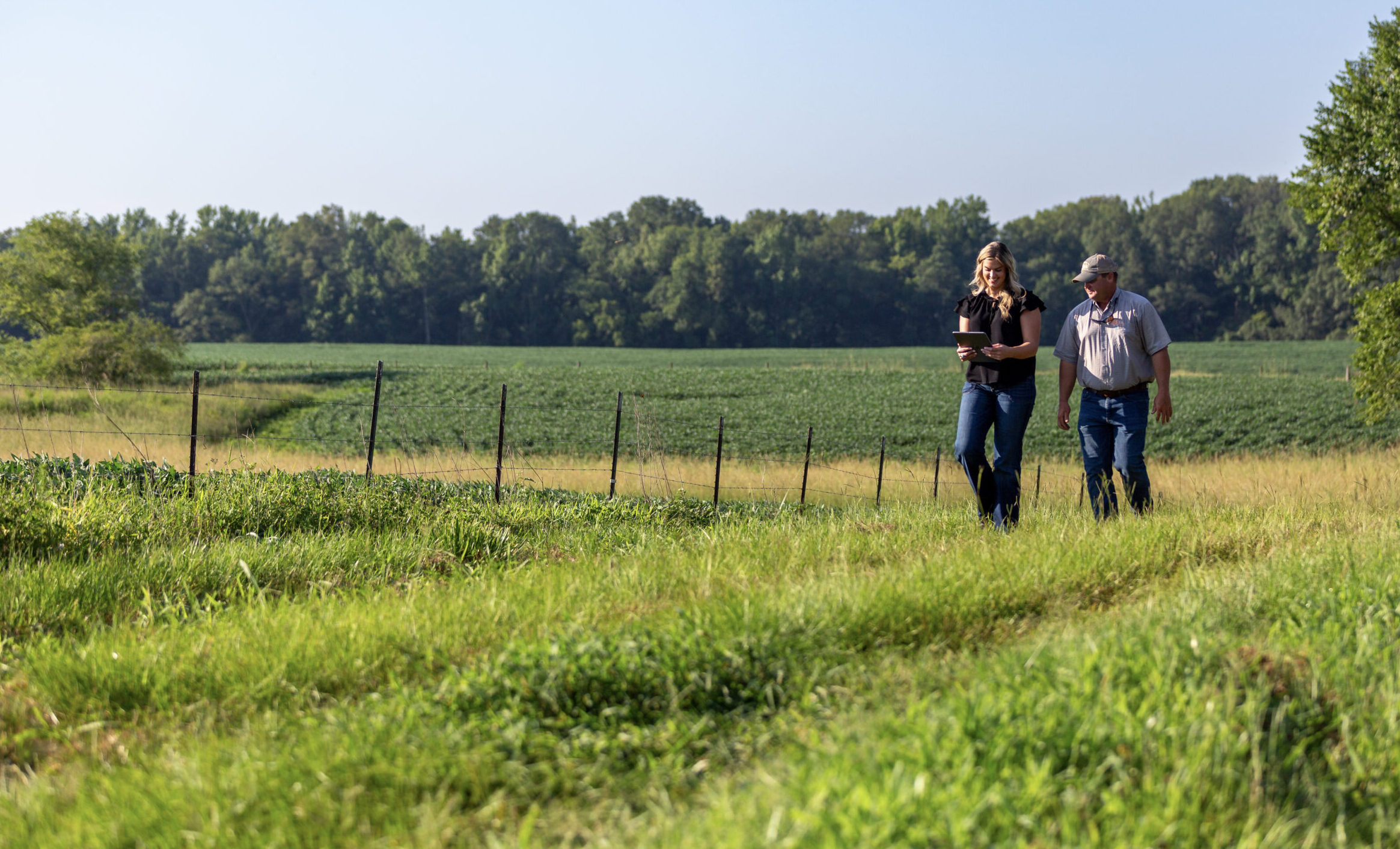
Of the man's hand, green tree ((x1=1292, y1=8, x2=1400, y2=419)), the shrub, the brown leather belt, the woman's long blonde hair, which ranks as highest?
green tree ((x1=1292, y1=8, x2=1400, y2=419))

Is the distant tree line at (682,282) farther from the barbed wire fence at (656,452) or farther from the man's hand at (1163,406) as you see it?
the man's hand at (1163,406)

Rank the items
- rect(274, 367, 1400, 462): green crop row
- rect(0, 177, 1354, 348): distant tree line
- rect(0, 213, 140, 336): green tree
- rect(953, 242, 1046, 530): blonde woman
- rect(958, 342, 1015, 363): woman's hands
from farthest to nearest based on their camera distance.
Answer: rect(0, 177, 1354, 348): distant tree line < rect(0, 213, 140, 336): green tree < rect(274, 367, 1400, 462): green crop row < rect(953, 242, 1046, 530): blonde woman < rect(958, 342, 1015, 363): woman's hands

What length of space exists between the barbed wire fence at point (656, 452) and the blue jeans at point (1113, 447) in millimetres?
5431

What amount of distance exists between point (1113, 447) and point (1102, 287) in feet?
3.48

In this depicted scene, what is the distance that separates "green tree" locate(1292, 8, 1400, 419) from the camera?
58.5 ft

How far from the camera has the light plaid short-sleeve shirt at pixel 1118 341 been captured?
6.19 meters

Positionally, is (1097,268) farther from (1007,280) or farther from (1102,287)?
(1007,280)

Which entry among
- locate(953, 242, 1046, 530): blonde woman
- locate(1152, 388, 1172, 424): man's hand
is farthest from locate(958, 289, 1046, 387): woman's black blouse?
locate(1152, 388, 1172, 424): man's hand

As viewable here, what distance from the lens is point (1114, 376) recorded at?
6199 mm

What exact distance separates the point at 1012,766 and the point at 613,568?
2.59 meters

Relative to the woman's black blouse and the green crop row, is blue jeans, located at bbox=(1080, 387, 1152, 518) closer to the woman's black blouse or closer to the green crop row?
the woman's black blouse

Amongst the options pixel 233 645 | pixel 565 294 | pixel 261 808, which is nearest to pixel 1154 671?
pixel 261 808

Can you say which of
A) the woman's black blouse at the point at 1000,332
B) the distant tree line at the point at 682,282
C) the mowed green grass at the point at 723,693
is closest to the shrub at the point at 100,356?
the mowed green grass at the point at 723,693

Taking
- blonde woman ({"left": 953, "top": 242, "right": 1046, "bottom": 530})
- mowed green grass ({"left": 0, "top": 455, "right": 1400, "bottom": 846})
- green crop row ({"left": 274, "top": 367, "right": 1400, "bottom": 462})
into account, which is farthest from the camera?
green crop row ({"left": 274, "top": 367, "right": 1400, "bottom": 462})
